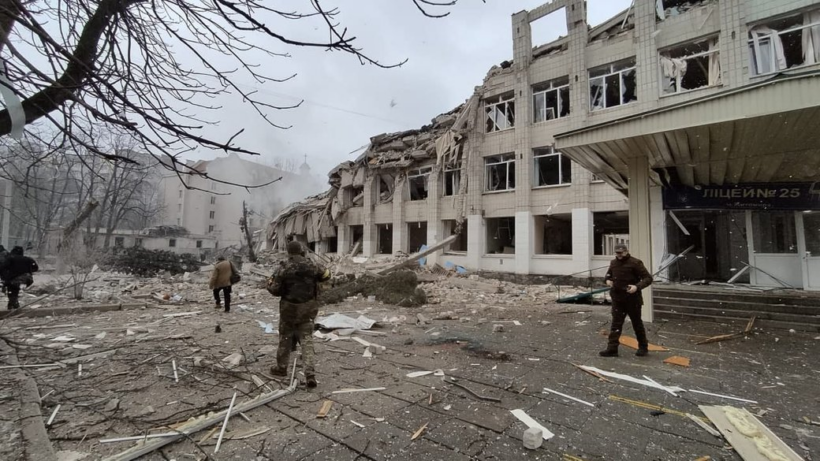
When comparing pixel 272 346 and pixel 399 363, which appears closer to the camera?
pixel 399 363

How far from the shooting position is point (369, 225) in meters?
24.5

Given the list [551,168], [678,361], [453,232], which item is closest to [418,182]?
[453,232]

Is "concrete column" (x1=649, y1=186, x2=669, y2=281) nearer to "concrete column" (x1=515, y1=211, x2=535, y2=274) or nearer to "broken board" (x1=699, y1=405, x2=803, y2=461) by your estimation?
"concrete column" (x1=515, y1=211, x2=535, y2=274)

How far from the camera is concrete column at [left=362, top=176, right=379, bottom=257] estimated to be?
24.5m

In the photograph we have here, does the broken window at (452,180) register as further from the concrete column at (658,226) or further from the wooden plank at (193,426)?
the wooden plank at (193,426)

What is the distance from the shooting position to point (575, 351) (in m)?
6.20

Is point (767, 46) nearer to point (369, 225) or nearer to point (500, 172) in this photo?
point (500, 172)

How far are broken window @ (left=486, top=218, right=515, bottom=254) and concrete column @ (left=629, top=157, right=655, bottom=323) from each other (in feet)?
37.1

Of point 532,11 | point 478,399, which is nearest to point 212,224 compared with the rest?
point 532,11

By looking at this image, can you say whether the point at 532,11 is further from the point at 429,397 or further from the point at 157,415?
the point at 157,415

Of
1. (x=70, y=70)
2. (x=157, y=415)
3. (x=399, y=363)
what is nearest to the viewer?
(x=70, y=70)

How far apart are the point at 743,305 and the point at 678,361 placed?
17.1ft

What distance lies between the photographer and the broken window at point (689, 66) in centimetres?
1422

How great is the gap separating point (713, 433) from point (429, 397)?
2625 millimetres
